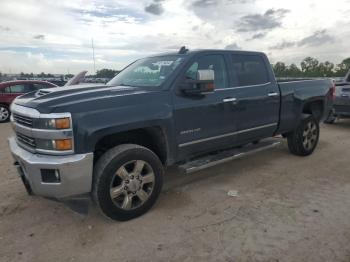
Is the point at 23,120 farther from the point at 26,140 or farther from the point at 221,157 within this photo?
the point at 221,157

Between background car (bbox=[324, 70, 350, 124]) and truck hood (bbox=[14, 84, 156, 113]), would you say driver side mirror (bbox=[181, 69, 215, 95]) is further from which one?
background car (bbox=[324, 70, 350, 124])

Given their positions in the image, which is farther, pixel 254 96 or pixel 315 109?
pixel 315 109

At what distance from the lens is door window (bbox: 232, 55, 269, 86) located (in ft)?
16.4

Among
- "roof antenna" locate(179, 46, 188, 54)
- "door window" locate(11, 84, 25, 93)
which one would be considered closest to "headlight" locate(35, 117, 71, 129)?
"roof antenna" locate(179, 46, 188, 54)

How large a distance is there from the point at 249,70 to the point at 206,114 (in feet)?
4.38

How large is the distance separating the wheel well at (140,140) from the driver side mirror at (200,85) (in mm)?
617

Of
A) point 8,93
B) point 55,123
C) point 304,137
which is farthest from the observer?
point 8,93

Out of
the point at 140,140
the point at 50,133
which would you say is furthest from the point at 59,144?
the point at 140,140

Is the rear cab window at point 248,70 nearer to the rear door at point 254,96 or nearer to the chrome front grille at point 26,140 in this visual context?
the rear door at point 254,96

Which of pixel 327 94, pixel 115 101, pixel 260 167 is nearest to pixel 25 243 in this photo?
pixel 115 101

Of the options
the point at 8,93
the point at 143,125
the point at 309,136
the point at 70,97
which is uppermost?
the point at 70,97

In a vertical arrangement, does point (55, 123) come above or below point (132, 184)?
above

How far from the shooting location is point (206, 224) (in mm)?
3674

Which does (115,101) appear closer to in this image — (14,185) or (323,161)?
(14,185)
